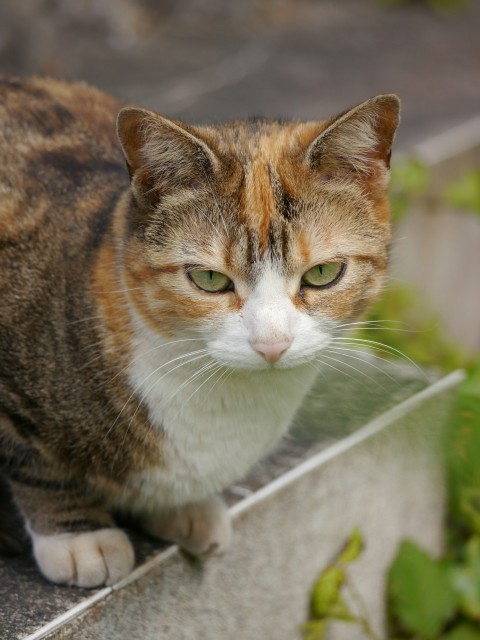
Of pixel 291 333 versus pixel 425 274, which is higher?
pixel 291 333

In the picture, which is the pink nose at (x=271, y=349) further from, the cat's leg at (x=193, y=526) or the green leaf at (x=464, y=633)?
the green leaf at (x=464, y=633)

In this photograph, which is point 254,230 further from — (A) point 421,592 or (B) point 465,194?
(B) point 465,194

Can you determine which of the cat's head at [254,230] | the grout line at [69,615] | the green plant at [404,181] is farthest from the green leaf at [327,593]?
the green plant at [404,181]

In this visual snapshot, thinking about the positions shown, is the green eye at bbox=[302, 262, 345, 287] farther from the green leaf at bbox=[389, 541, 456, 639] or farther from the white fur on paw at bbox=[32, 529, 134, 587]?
the green leaf at bbox=[389, 541, 456, 639]

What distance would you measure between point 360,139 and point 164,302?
0.52 meters

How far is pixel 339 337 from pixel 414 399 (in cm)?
99

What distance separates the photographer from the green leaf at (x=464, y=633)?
9.55ft

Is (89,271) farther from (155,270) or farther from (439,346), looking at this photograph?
(439,346)

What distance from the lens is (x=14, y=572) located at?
221 centimetres

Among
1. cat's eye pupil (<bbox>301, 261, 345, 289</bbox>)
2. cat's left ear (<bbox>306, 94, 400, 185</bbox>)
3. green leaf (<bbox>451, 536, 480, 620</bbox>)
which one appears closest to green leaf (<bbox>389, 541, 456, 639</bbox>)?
green leaf (<bbox>451, 536, 480, 620</bbox>)

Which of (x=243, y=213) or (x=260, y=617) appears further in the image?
(x=260, y=617)

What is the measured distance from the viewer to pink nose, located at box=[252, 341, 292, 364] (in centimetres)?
181

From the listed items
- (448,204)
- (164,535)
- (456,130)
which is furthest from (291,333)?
(456,130)

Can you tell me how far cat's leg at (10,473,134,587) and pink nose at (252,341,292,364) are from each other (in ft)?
2.16
